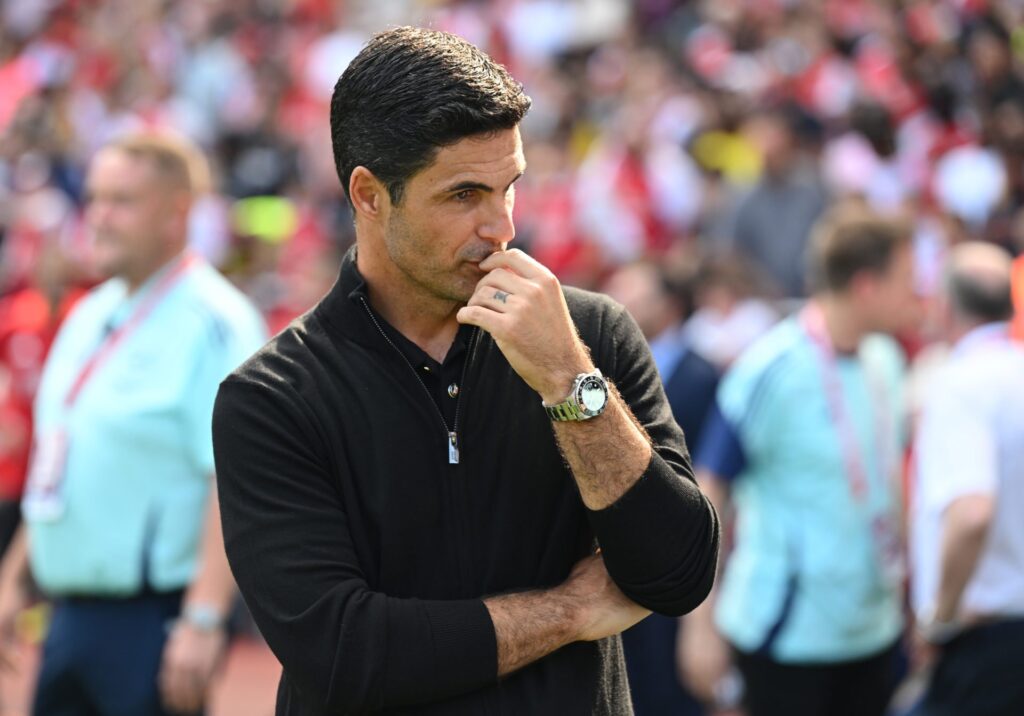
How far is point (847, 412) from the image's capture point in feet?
16.3

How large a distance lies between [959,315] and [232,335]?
245 centimetres

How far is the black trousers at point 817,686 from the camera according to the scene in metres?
4.89

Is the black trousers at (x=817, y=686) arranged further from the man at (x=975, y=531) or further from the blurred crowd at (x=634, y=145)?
the blurred crowd at (x=634, y=145)

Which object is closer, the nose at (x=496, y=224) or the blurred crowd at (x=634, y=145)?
the nose at (x=496, y=224)

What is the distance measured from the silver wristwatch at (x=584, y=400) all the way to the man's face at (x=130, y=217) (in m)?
2.47

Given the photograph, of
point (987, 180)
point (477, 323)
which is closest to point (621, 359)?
point (477, 323)

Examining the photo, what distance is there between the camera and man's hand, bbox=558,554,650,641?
2.45 m

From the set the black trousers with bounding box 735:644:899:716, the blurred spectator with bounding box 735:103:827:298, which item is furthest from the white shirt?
the blurred spectator with bounding box 735:103:827:298

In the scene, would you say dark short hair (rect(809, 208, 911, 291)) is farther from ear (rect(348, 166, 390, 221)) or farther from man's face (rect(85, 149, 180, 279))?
ear (rect(348, 166, 390, 221))

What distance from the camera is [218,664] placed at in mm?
4199

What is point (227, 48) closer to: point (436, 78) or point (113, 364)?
point (113, 364)

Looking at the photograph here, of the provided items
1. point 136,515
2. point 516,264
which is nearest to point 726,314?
point 136,515

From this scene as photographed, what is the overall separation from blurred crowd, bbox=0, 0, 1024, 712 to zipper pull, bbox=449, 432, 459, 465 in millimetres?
3630

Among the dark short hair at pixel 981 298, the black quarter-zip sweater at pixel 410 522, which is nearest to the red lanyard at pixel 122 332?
the black quarter-zip sweater at pixel 410 522
